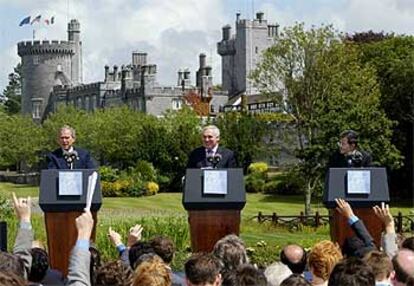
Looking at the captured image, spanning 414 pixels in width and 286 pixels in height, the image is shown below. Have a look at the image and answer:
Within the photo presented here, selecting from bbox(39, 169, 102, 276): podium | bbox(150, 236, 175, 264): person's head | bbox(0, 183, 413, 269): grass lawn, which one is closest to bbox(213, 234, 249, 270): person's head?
bbox(150, 236, 175, 264): person's head

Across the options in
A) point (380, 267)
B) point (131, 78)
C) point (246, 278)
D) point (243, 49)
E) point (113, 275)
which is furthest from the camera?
point (243, 49)

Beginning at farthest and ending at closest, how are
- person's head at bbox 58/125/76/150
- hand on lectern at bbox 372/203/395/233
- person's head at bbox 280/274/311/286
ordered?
person's head at bbox 58/125/76/150
hand on lectern at bbox 372/203/395/233
person's head at bbox 280/274/311/286

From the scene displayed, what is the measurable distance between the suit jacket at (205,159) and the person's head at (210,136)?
12cm

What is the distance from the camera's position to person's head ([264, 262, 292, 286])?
278 inches

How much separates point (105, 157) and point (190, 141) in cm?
1330

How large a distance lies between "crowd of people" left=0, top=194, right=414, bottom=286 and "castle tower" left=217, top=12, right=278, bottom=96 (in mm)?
102131

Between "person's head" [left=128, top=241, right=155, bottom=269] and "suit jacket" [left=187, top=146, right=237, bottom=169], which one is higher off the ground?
"suit jacket" [left=187, top=146, right=237, bottom=169]

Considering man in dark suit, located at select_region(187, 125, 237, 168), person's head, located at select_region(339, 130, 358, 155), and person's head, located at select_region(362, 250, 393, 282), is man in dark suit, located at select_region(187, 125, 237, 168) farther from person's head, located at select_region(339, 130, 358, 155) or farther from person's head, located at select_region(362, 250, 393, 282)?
person's head, located at select_region(362, 250, 393, 282)

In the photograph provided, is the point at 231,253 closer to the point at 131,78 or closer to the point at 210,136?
the point at 210,136

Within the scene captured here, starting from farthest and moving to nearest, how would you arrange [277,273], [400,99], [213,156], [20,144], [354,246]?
[20,144] < [400,99] < [213,156] < [354,246] < [277,273]

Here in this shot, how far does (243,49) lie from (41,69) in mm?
24976

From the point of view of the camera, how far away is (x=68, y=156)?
11.9 m

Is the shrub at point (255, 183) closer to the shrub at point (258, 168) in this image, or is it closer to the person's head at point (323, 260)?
the shrub at point (258, 168)

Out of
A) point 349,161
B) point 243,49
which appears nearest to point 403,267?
point 349,161
